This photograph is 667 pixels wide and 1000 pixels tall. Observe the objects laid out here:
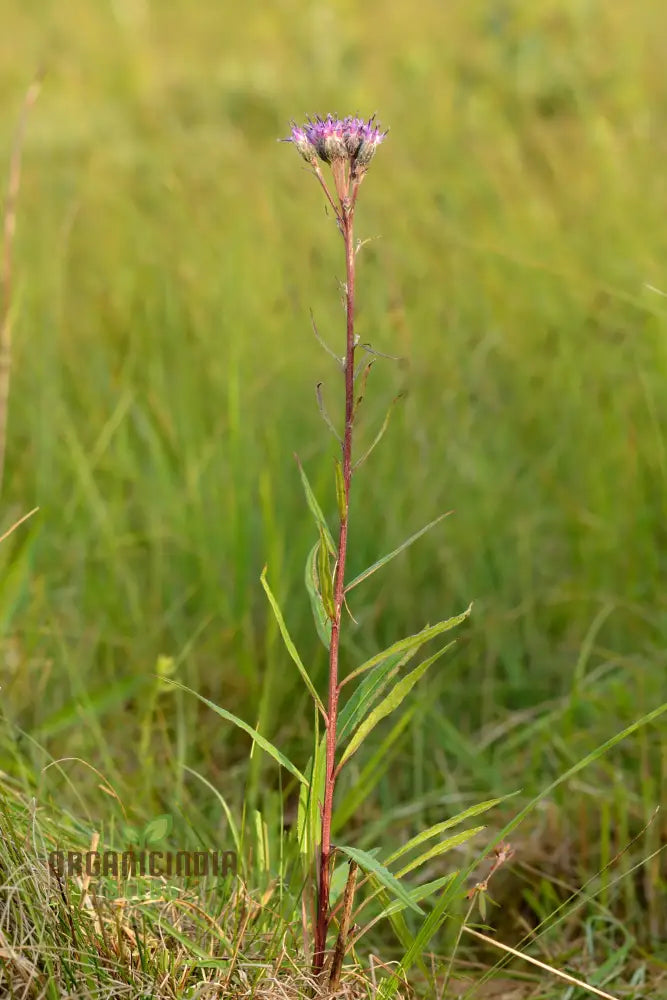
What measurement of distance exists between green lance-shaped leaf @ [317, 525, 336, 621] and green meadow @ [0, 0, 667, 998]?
0.15m

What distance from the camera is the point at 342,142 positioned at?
1.00m

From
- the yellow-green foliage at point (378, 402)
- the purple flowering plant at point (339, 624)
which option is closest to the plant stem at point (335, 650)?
the purple flowering plant at point (339, 624)

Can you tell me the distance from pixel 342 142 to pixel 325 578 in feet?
1.22

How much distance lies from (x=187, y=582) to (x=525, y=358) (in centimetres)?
104

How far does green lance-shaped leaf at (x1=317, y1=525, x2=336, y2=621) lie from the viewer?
3.32ft

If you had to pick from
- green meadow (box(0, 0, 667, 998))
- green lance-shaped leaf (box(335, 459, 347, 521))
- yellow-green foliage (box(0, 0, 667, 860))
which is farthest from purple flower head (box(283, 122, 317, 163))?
yellow-green foliage (box(0, 0, 667, 860))

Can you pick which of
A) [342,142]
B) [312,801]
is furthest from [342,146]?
[312,801]

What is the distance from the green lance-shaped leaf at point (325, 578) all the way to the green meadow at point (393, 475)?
0.15 meters

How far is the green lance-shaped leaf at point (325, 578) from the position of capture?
3.32 ft

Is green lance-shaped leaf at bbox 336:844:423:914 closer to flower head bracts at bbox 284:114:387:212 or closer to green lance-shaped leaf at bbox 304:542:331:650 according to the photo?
green lance-shaped leaf at bbox 304:542:331:650

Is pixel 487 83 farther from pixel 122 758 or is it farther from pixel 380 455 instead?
pixel 122 758

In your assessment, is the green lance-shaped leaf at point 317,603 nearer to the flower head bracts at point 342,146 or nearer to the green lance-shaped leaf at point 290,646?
the green lance-shaped leaf at point 290,646

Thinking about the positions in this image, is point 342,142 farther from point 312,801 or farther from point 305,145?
point 312,801

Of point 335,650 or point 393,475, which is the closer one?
point 335,650
